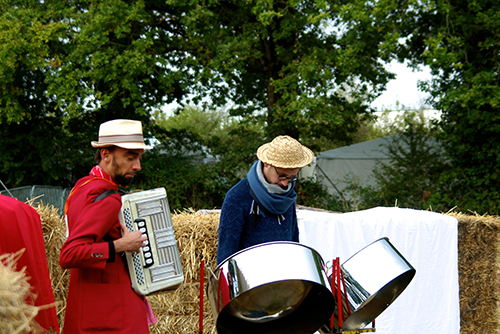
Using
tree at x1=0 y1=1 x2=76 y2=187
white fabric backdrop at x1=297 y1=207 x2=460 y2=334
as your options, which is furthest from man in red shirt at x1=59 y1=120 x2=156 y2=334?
tree at x1=0 y1=1 x2=76 y2=187

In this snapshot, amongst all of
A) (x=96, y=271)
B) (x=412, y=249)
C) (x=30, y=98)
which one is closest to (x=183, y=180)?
(x=30, y=98)

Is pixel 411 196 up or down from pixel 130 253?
down

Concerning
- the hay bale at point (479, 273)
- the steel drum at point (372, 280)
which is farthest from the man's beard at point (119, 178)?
the hay bale at point (479, 273)

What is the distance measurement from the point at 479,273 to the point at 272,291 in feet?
10.3

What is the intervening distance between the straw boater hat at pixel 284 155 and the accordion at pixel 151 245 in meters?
0.56

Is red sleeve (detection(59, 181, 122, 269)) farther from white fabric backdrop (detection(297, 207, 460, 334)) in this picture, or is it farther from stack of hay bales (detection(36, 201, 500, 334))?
white fabric backdrop (detection(297, 207, 460, 334))

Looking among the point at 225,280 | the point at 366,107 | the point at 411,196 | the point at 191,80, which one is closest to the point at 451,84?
the point at 366,107

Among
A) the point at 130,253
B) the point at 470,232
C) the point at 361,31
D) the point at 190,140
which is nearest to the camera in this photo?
the point at 130,253

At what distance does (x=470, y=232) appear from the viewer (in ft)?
13.4

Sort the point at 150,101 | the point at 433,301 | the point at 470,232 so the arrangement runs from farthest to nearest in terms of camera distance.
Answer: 1. the point at 150,101
2. the point at 470,232
3. the point at 433,301

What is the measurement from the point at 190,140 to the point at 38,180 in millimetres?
3505

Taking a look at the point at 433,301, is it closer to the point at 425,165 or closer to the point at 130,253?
the point at 130,253

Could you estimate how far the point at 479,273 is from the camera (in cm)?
416

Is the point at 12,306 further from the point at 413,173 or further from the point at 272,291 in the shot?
the point at 413,173
